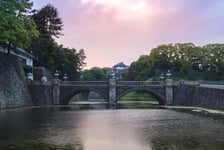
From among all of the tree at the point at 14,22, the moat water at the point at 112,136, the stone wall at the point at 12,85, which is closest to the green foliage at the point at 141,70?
the stone wall at the point at 12,85

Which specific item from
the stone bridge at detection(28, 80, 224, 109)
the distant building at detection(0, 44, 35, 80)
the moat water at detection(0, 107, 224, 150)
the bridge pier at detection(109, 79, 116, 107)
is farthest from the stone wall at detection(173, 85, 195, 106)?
the moat water at detection(0, 107, 224, 150)

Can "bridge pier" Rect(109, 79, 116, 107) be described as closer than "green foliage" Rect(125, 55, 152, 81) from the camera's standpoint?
Yes

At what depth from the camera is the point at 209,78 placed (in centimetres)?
11544

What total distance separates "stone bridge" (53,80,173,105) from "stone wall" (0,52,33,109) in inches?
384

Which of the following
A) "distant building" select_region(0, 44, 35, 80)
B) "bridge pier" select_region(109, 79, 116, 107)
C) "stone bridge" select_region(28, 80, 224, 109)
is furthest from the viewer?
"bridge pier" select_region(109, 79, 116, 107)

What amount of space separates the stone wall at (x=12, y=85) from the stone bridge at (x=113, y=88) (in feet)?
32.0

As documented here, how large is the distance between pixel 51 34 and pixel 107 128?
2606 inches

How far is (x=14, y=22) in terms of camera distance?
63.7 meters

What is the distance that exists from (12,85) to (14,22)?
34.1ft

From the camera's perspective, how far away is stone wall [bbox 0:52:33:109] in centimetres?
6366

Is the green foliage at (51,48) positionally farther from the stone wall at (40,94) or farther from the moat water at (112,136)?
the moat water at (112,136)

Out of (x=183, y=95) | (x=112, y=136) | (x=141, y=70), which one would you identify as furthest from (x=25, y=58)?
(x=141, y=70)

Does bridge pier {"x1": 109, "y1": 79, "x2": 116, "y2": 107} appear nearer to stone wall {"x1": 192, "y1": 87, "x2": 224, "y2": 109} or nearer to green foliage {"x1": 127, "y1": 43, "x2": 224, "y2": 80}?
stone wall {"x1": 192, "y1": 87, "x2": 224, "y2": 109}

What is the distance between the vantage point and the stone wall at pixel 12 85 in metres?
63.7
